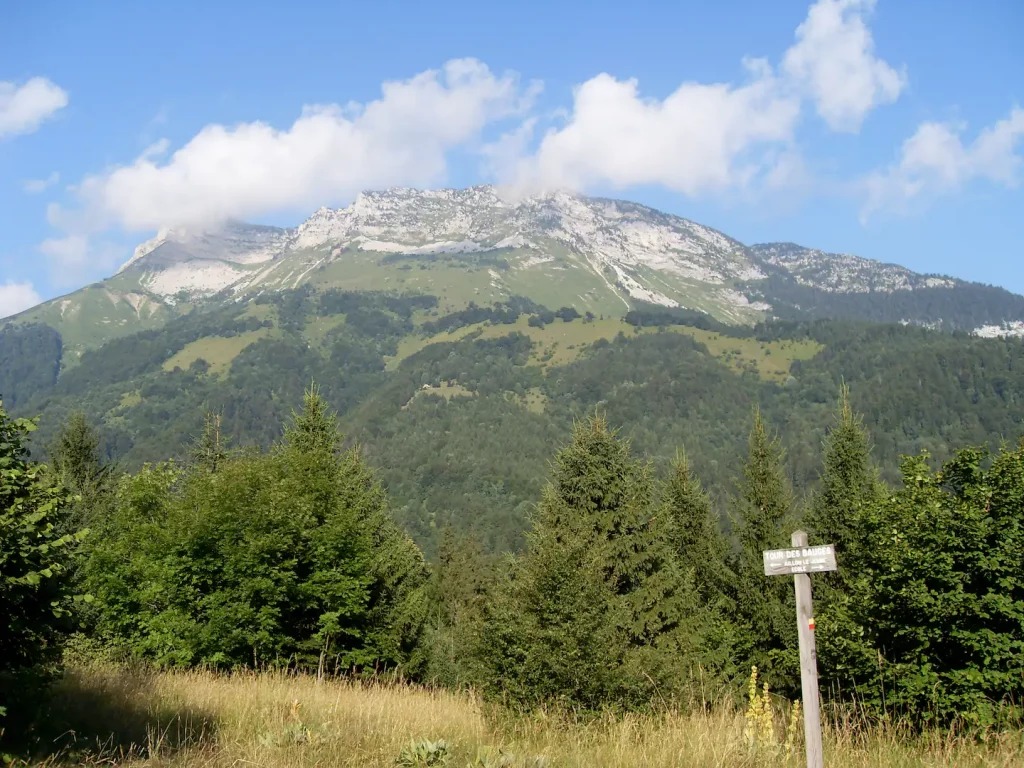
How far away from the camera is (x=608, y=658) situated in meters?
11.1

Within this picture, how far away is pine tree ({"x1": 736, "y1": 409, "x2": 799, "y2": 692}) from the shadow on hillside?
19.1m

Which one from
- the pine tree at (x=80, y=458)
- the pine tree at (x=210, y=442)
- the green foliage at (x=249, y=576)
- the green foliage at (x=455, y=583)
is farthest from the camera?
the green foliage at (x=455, y=583)

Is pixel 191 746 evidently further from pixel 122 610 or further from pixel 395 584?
pixel 395 584

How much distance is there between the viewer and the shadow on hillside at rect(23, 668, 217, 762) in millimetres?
6773

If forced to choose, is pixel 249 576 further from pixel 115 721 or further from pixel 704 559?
pixel 704 559

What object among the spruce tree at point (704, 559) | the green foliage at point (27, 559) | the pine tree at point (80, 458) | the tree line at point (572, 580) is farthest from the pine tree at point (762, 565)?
the pine tree at point (80, 458)

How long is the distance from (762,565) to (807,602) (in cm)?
2633

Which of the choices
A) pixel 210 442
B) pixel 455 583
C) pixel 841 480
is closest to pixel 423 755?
pixel 841 480

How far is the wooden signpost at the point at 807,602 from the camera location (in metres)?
5.69

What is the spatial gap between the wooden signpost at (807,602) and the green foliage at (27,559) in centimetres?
563

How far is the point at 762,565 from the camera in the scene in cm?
3061

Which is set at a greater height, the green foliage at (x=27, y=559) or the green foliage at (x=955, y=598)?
the green foliage at (x=27, y=559)

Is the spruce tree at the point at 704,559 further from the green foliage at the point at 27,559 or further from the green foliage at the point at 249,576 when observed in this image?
the green foliage at the point at 27,559

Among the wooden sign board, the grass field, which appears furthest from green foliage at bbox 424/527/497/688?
the wooden sign board
